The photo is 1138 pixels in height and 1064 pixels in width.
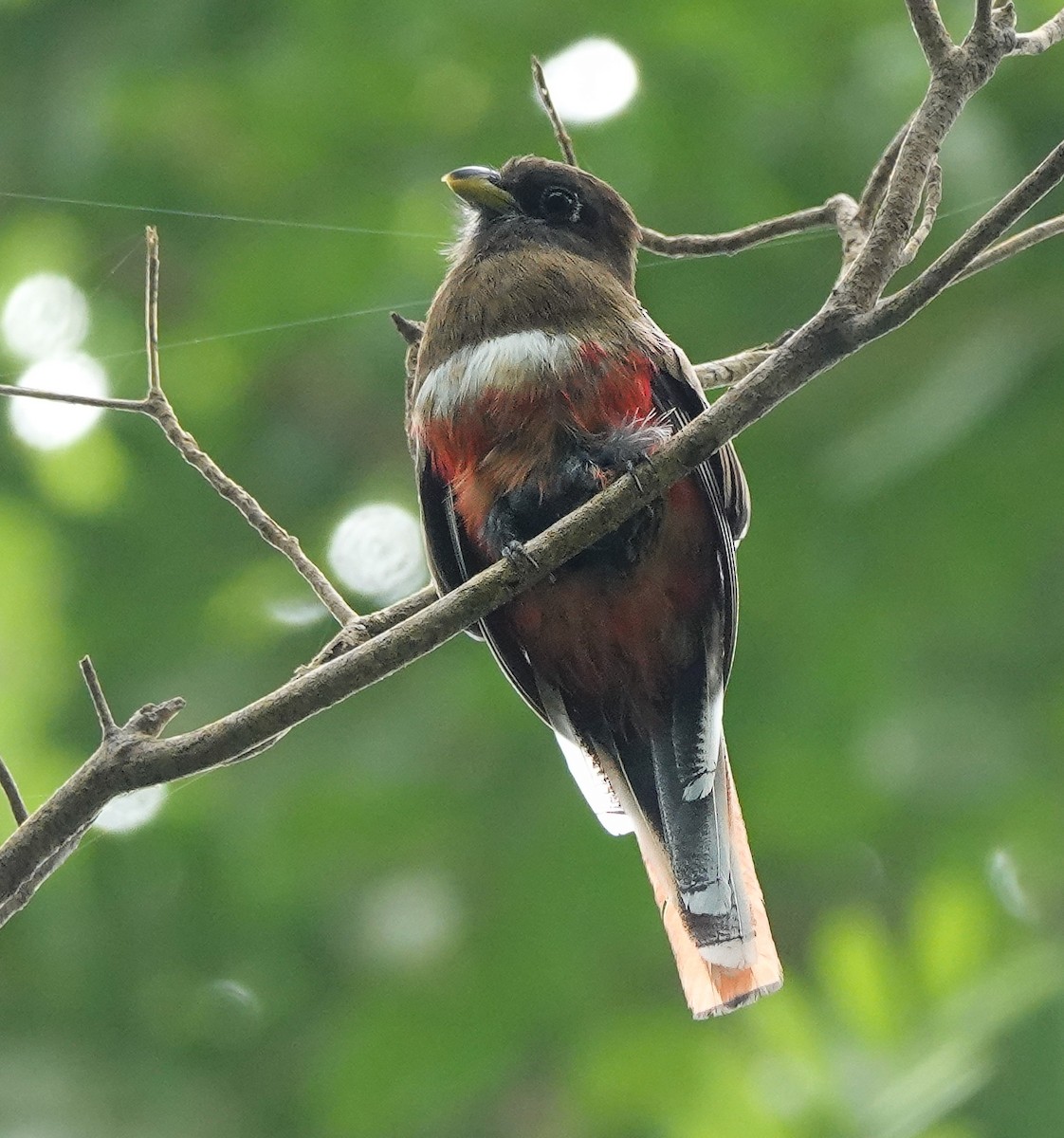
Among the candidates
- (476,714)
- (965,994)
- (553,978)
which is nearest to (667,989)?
(553,978)

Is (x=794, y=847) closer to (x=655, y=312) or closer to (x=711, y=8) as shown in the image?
(x=655, y=312)

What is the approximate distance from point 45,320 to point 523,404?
94.4 inches

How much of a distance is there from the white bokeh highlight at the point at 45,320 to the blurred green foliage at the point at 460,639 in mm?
79

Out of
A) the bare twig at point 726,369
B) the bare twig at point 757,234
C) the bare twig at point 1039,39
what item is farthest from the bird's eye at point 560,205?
the bare twig at point 1039,39

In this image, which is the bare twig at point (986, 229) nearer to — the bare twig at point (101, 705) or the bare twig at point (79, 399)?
the bare twig at point (101, 705)

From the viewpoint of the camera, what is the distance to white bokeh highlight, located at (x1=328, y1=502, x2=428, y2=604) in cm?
439

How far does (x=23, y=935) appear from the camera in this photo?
4.85 metres

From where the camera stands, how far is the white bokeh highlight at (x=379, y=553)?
4391mm

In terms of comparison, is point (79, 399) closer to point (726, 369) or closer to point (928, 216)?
point (726, 369)

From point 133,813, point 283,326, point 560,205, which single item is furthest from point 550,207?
point 133,813

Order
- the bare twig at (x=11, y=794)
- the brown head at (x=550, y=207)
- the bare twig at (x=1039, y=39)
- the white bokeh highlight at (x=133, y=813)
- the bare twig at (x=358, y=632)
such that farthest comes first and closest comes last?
the white bokeh highlight at (x=133, y=813)
the brown head at (x=550, y=207)
the bare twig at (x=358, y=632)
the bare twig at (x=1039, y=39)
the bare twig at (x=11, y=794)

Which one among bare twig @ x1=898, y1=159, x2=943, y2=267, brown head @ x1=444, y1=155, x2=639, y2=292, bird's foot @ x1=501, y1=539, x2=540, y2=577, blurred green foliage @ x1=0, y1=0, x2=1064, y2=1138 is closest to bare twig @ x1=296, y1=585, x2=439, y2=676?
bird's foot @ x1=501, y1=539, x2=540, y2=577

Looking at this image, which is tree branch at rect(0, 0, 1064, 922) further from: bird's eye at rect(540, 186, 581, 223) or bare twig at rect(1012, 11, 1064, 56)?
bird's eye at rect(540, 186, 581, 223)

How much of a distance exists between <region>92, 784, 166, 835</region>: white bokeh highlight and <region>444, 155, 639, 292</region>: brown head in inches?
56.7
